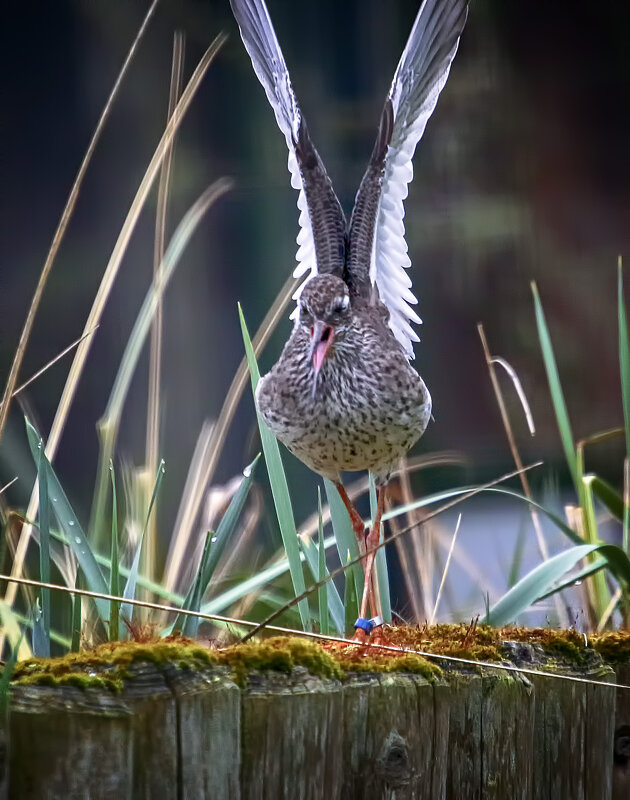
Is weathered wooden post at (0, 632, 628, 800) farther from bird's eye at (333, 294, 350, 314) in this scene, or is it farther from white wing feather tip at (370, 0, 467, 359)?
white wing feather tip at (370, 0, 467, 359)

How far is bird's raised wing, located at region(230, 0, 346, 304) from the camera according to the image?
339 centimetres

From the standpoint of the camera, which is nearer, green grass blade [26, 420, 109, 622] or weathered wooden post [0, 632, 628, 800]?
weathered wooden post [0, 632, 628, 800]

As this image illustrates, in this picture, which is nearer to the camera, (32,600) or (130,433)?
(32,600)

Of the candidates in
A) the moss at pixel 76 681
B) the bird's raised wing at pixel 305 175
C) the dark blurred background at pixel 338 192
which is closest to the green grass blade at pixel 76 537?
the moss at pixel 76 681

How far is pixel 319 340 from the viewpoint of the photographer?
3.07 m

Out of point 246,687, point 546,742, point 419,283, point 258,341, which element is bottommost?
point 546,742

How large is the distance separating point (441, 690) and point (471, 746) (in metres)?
0.15

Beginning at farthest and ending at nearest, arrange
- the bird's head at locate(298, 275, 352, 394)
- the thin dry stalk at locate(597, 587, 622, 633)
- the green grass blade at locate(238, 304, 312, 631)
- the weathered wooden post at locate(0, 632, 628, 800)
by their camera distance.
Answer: the thin dry stalk at locate(597, 587, 622, 633)
the bird's head at locate(298, 275, 352, 394)
the green grass blade at locate(238, 304, 312, 631)
the weathered wooden post at locate(0, 632, 628, 800)

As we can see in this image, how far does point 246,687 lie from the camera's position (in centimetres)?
185

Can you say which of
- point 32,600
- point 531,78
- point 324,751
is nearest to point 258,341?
point 32,600

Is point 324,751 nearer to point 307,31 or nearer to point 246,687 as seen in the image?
point 246,687

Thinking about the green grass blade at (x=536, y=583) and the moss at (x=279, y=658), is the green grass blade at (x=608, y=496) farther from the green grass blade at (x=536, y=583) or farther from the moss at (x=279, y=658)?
the moss at (x=279, y=658)

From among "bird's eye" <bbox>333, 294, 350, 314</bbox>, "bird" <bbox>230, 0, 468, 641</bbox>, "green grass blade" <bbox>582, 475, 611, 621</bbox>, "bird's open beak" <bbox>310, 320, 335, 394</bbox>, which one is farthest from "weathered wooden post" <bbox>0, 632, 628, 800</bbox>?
"bird's eye" <bbox>333, 294, 350, 314</bbox>

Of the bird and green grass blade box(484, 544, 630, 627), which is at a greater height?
the bird
